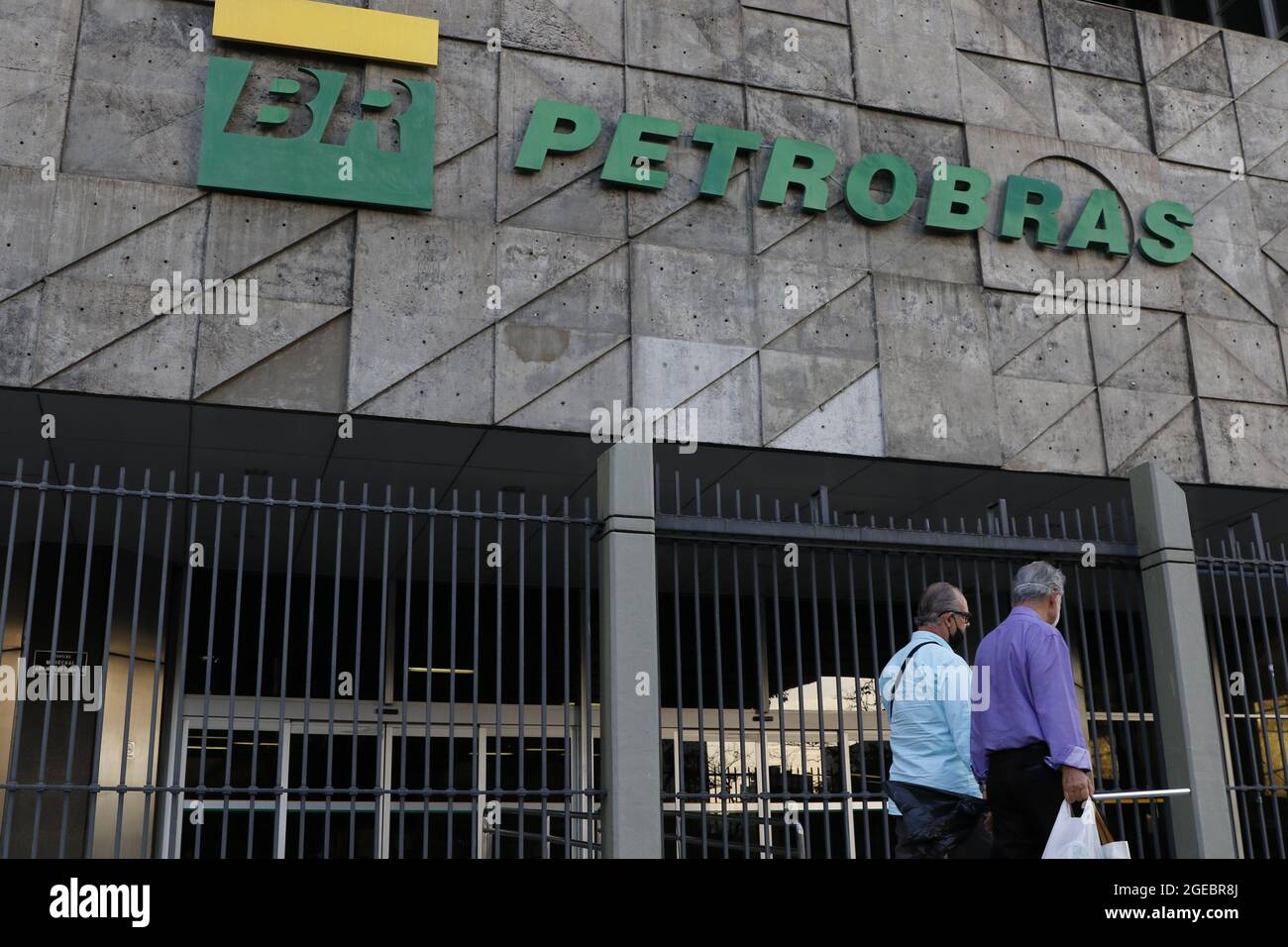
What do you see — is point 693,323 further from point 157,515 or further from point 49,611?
point 49,611

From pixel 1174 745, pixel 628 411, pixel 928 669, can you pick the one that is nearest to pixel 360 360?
pixel 628 411

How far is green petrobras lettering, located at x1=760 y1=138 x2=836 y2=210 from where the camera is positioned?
11.3m

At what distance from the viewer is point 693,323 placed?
10.8 metres

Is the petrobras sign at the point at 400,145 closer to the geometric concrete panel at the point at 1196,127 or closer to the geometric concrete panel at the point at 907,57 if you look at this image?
the geometric concrete panel at the point at 907,57

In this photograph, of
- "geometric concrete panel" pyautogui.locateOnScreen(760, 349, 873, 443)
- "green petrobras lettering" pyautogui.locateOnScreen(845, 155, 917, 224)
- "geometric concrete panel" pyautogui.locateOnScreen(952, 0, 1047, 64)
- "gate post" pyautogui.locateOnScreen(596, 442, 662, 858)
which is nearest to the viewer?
"gate post" pyautogui.locateOnScreen(596, 442, 662, 858)

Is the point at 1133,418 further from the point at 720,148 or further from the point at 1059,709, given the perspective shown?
the point at 1059,709

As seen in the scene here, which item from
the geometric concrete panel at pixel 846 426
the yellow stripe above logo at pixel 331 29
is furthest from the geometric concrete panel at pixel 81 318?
the geometric concrete panel at pixel 846 426

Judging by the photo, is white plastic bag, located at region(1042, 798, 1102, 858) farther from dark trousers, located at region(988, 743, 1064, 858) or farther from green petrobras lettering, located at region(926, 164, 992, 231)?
green petrobras lettering, located at region(926, 164, 992, 231)

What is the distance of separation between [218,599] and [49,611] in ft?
5.94

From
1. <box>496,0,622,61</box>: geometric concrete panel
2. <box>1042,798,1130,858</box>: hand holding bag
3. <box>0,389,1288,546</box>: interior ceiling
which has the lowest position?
<box>1042,798,1130,858</box>: hand holding bag

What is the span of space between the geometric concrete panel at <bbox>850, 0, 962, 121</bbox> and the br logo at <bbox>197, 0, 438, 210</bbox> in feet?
13.5

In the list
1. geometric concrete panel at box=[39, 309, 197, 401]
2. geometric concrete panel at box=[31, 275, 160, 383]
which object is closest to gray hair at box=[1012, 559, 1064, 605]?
geometric concrete panel at box=[39, 309, 197, 401]

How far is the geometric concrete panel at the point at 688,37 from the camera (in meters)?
11.5

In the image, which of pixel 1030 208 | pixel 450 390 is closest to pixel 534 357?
pixel 450 390
